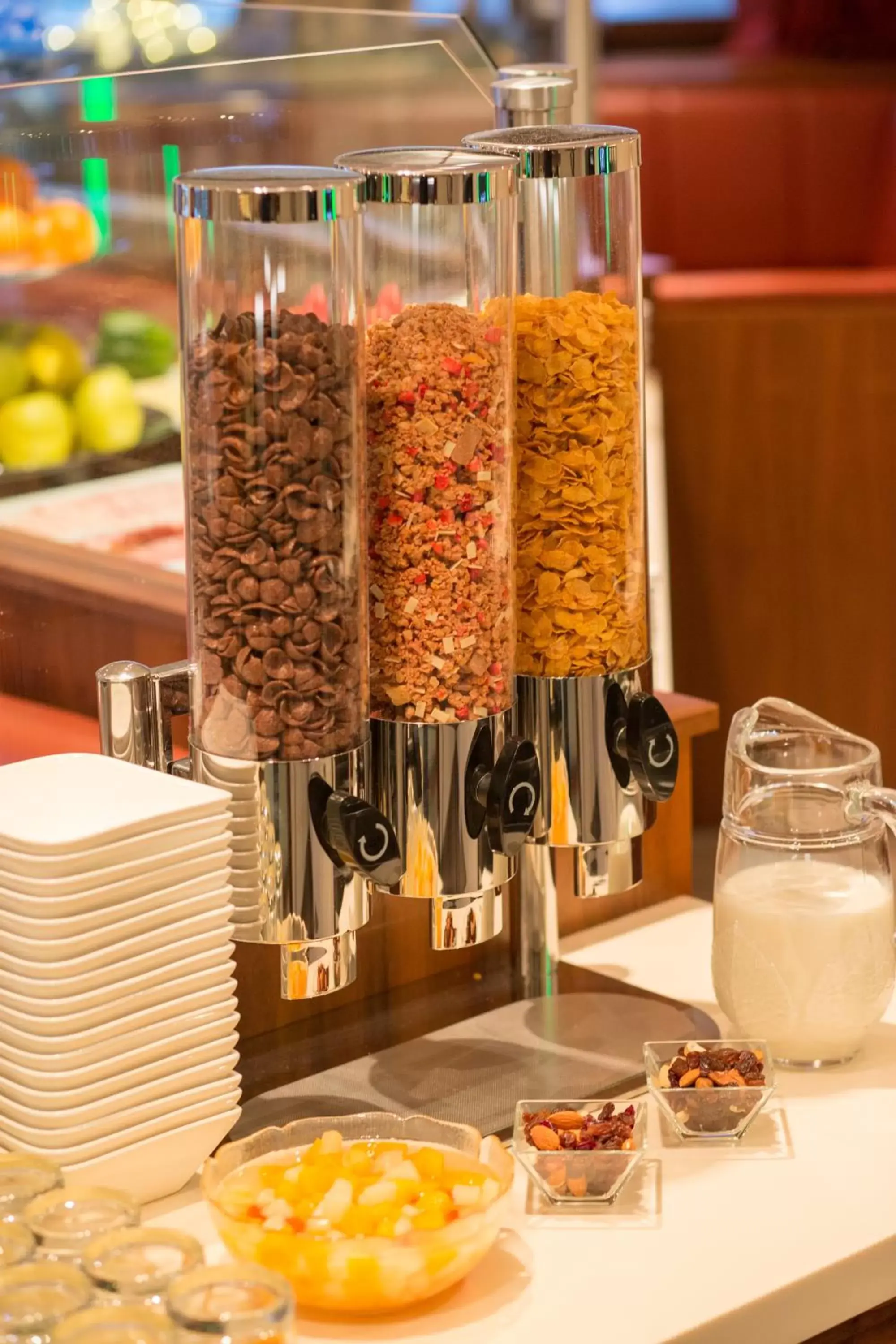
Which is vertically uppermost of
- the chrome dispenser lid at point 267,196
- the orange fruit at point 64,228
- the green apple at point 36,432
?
the chrome dispenser lid at point 267,196

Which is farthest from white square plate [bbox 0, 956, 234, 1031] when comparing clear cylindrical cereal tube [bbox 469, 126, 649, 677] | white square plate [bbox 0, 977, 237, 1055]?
clear cylindrical cereal tube [bbox 469, 126, 649, 677]

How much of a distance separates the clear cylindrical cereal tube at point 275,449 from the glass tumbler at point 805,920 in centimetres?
34

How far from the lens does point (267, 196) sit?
1.07 metres

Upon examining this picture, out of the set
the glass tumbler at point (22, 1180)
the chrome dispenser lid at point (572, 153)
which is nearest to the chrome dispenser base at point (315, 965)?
the glass tumbler at point (22, 1180)

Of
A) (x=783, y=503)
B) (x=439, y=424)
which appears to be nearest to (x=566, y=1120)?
(x=439, y=424)

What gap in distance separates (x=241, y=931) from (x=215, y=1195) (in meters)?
0.18

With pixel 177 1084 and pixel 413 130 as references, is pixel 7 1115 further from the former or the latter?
pixel 413 130

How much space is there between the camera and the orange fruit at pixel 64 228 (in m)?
1.50

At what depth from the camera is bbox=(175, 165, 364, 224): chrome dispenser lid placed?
42.1 inches

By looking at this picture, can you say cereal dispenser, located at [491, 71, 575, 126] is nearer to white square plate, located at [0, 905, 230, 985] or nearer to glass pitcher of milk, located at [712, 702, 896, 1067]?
glass pitcher of milk, located at [712, 702, 896, 1067]

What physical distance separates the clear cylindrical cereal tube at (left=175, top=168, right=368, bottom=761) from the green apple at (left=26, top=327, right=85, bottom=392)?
659 millimetres

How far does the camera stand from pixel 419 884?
1.20 metres

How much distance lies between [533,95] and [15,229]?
16.4 inches

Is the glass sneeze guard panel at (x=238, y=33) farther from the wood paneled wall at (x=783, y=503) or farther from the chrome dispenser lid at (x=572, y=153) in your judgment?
the wood paneled wall at (x=783, y=503)
